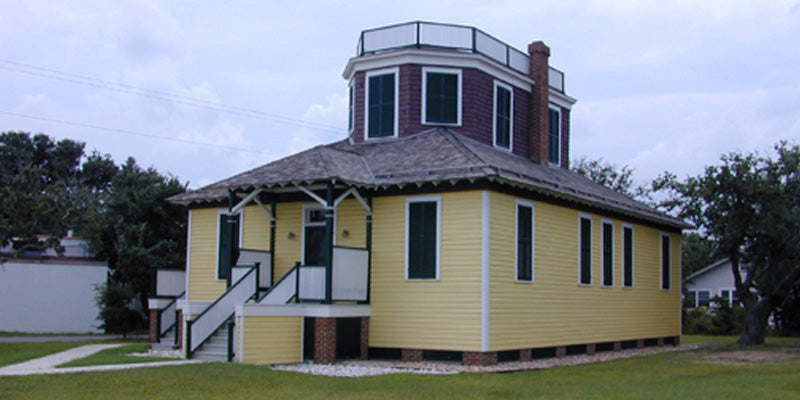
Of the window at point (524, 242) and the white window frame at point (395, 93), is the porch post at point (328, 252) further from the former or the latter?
the white window frame at point (395, 93)

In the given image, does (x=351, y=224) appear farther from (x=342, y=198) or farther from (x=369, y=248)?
(x=342, y=198)

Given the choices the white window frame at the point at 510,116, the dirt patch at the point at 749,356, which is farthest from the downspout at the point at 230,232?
the dirt patch at the point at 749,356

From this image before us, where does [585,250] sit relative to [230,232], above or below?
below

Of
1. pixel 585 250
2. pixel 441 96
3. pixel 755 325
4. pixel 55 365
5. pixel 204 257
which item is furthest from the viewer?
pixel 755 325

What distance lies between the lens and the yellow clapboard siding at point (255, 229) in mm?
21453

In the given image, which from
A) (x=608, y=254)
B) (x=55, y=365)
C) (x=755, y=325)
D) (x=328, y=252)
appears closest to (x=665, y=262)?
(x=755, y=325)

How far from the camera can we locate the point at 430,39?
2334 centimetres

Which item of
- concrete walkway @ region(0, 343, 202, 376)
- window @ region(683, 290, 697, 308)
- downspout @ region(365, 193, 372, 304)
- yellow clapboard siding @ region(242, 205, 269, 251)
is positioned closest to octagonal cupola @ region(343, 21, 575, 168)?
yellow clapboard siding @ region(242, 205, 269, 251)

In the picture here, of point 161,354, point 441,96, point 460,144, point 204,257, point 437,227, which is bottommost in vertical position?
point 161,354

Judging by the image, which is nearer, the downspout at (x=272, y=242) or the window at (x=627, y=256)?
the downspout at (x=272, y=242)

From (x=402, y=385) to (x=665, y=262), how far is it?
16.0 m

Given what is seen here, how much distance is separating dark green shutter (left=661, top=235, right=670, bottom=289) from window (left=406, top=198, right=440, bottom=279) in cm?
1162

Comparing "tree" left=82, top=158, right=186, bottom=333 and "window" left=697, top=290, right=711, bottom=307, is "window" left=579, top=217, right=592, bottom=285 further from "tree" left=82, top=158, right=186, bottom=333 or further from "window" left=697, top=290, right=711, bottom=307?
"window" left=697, top=290, right=711, bottom=307

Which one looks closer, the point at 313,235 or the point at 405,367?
the point at 405,367
